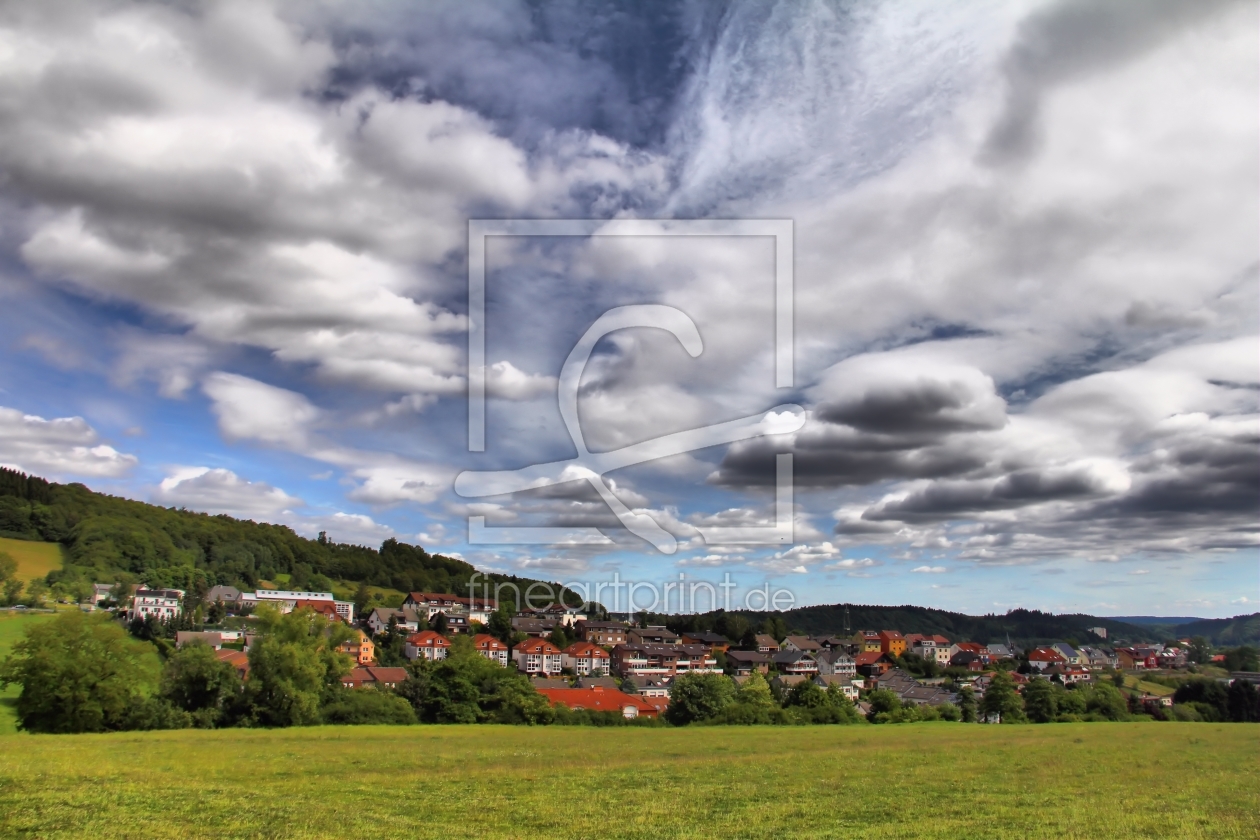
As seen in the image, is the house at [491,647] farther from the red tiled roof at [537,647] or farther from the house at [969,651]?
the house at [969,651]

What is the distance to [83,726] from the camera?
138 ft

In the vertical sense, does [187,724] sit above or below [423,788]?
below

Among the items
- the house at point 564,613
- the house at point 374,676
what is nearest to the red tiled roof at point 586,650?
the house at point 374,676

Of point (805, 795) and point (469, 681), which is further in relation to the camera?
point (469, 681)

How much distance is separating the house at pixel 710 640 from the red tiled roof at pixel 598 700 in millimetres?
75886

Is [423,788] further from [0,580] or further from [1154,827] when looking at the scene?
[0,580]

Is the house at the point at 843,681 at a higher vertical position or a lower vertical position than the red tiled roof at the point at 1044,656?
higher

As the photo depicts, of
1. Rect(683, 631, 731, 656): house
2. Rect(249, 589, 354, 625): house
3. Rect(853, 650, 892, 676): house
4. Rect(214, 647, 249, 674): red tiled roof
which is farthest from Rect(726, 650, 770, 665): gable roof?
Rect(249, 589, 354, 625): house

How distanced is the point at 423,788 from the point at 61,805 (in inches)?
296

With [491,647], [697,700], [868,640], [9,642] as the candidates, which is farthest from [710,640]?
[9,642]

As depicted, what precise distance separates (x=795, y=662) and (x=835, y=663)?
11422 mm

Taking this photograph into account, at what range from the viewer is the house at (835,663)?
128250 millimetres

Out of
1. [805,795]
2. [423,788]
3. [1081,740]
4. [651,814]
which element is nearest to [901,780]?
[805,795]

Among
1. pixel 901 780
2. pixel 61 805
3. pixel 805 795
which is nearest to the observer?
pixel 61 805
